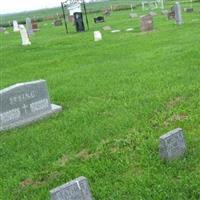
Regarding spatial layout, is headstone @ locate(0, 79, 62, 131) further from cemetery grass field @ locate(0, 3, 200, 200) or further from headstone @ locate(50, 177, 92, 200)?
headstone @ locate(50, 177, 92, 200)

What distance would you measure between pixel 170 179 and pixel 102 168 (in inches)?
34.2

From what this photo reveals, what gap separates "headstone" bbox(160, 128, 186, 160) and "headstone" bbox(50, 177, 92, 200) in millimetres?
1192

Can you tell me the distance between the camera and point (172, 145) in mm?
4887

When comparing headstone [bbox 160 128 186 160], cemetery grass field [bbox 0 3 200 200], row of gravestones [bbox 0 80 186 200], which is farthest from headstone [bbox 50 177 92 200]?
row of gravestones [bbox 0 80 186 200]

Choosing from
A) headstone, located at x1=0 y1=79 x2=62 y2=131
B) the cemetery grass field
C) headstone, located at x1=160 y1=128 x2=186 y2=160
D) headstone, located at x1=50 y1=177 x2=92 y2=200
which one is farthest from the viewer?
headstone, located at x1=0 y1=79 x2=62 y2=131

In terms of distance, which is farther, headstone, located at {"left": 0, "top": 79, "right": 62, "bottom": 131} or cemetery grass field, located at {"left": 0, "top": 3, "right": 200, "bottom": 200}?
headstone, located at {"left": 0, "top": 79, "right": 62, "bottom": 131}

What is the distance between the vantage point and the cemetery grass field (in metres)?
4.70

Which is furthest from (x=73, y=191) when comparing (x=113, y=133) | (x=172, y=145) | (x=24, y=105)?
(x=24, y=105)

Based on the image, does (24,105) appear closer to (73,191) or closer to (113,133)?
(113,133)

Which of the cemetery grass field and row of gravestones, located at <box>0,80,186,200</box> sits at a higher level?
row of gravestones, located at <box>0,80,186,200</box>

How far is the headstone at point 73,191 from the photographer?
3.90 meters

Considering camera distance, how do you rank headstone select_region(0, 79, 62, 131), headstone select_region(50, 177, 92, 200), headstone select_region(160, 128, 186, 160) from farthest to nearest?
1. headstone select_region(0, 79, 62, 131)
2. headstone select_region(160, 128, 186, 160)
3. headstone select_region(50, 177, 92, 200)

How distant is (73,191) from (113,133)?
2.31 m

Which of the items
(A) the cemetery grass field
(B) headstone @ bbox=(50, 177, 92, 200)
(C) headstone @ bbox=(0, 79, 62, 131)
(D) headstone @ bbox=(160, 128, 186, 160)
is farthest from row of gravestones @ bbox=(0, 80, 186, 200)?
(B) headstone @ bbox=(50, 177, 92, 200)
